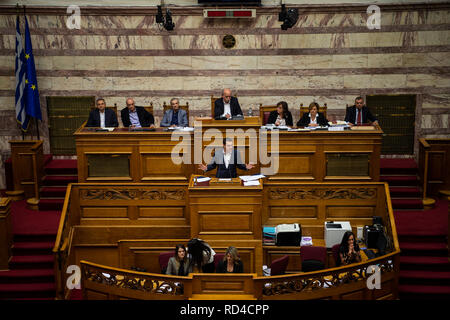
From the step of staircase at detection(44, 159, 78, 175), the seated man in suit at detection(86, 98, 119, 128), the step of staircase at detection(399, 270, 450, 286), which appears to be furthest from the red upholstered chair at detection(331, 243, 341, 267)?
the step of staircase at detection(44, 159, 78, 175)

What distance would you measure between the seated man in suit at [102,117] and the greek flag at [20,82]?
2055 millimetres

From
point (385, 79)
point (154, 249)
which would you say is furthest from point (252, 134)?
point (385, 79)

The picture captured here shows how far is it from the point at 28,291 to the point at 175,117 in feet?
11.7

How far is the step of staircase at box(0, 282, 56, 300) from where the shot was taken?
9305 millimetres

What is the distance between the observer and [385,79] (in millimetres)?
12047

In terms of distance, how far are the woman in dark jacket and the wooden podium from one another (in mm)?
1025

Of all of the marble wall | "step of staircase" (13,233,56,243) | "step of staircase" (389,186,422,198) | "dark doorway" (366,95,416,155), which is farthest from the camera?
"dark doorway" (366,95,416,155)

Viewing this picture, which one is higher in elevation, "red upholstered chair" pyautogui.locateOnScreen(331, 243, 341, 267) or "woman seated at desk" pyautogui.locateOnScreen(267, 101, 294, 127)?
"woman seated at desk" pyautogui.locateOnScreen(267, 101, 294, 127)

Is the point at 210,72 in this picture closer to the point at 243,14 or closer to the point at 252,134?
the point at 243,14

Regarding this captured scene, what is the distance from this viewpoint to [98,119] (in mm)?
10469

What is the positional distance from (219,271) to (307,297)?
118 centimetres

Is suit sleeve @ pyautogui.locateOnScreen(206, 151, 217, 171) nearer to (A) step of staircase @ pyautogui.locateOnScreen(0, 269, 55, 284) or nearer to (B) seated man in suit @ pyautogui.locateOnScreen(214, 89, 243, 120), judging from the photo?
(B) seated man in suit @ pyautogui.locateOnScreen(214, 89, 243, 120)

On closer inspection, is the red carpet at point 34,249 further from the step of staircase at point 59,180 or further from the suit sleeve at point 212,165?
the suit sleeve at point 212,165
